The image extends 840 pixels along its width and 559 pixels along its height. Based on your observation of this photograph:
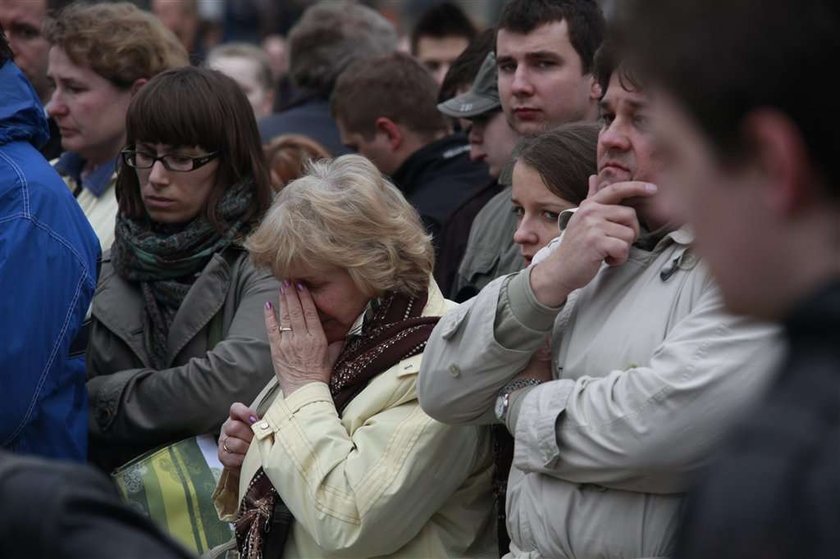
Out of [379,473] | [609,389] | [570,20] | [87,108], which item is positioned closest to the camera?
[609,389]

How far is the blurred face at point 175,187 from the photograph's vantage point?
14.7 feet

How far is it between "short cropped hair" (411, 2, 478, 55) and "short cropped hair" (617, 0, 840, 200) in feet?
23.9

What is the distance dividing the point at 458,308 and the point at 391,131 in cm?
332

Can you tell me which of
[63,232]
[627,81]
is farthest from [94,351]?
[627,81]

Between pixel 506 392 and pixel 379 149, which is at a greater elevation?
pixel 506 392

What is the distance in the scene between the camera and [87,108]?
17.3ft

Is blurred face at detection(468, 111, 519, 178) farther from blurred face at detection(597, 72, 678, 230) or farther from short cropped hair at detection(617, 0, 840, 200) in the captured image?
short cropped hair at detection(617, 0, 840, 200)

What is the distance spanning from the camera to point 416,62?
251 inches

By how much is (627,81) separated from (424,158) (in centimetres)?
299

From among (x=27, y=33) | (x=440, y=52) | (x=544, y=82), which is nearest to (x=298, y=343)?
(x=544, y=82)

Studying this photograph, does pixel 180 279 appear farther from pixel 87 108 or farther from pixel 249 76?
pixel 249 76

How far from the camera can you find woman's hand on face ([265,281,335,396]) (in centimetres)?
358

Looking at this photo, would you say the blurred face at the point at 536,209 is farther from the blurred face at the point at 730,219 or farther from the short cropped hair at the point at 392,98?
the short cropped hair at the point at 392,98

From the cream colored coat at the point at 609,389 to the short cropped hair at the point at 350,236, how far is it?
0.61 metres
